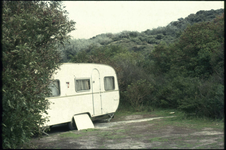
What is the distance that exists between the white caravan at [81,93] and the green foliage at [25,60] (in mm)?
2423

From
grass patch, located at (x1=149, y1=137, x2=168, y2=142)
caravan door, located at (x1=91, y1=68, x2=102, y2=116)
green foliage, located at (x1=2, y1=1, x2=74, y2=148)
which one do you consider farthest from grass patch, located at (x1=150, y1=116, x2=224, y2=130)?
green foliage, located at (x1=2, y1=1, x2=74, y2=148)

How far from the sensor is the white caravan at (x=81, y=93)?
31.0 feet

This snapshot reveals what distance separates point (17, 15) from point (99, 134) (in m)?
4.32

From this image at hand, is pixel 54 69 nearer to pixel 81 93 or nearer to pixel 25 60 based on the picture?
pixel 25 60

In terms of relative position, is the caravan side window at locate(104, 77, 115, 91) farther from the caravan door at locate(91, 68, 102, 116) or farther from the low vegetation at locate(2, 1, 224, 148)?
the low vegetation at locate(2, 1, 224, 148)

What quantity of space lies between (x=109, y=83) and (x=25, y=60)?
679cm

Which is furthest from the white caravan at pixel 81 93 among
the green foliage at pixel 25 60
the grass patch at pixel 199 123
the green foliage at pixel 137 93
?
the grass patch at pixel 199 123

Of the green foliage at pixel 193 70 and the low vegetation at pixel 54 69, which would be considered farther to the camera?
the green foliage at pixel 193 70

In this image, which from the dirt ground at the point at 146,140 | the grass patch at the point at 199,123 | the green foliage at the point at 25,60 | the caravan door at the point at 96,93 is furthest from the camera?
the caravan door at the point at 96,93

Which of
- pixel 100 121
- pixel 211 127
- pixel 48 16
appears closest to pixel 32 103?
pixel 48 16

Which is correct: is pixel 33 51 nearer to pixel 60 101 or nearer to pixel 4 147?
pixel 4 147

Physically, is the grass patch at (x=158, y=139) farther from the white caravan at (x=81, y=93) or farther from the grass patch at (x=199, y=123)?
the white caravan at (x=81, y=93)

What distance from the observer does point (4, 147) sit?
18.9 ft

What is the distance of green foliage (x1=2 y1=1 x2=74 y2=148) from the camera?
5.72 meters
